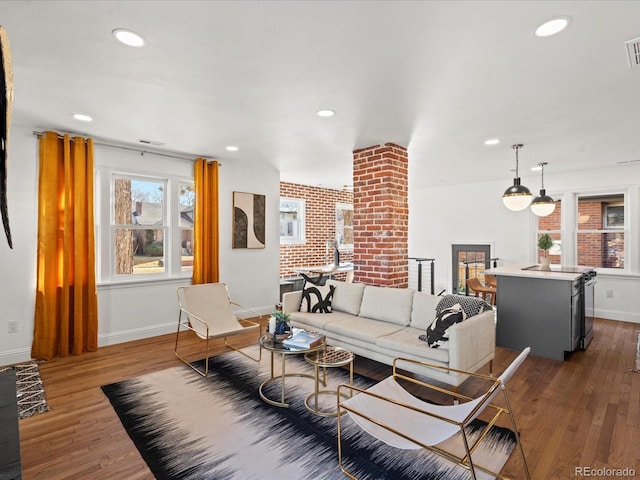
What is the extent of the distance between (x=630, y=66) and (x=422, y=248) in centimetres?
581

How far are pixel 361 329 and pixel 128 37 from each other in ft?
9.55

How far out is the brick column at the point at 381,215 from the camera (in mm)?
4141

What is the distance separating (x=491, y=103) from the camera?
2.92m

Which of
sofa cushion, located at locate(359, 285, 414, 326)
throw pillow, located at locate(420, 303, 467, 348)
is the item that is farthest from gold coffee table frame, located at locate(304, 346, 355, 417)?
sofa cushion, located at locate(359, 285, 414, 326)

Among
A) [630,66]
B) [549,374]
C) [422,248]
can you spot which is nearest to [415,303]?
[549,374]

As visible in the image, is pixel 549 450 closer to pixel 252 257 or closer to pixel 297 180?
pixel 252 257

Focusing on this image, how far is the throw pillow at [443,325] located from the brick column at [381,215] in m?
1.33

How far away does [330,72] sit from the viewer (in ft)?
7.79

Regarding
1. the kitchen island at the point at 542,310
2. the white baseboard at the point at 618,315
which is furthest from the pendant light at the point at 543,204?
the white baseboard at the point at 618,315

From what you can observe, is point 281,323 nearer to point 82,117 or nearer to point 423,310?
point 423,310

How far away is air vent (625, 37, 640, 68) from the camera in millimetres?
1997

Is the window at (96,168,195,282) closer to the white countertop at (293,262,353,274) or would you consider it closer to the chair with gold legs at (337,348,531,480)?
the white countertop at (293,262,353,274)

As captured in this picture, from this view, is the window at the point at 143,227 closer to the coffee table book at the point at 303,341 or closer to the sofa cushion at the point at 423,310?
the coffee table book at the point at 303,341

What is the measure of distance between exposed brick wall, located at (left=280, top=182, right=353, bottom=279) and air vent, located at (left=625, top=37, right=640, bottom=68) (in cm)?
542
